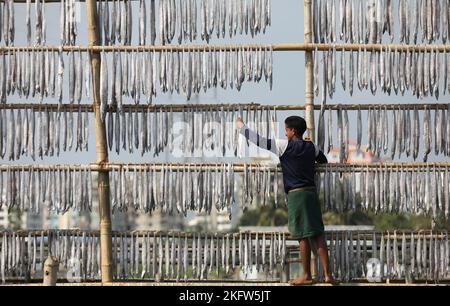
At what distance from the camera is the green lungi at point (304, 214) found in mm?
8227

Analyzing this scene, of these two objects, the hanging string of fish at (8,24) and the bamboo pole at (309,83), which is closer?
the bamboo pole at (309,83)

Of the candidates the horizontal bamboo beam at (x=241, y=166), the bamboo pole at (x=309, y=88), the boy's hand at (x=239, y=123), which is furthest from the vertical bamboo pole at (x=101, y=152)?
the bamboo pole at (x=309, y=88)

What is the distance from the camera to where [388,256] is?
876 cm

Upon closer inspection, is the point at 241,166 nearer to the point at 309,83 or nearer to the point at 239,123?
the point at 239,123

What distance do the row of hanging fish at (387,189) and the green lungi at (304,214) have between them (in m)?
0.44

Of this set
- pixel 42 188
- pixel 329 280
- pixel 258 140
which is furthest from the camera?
pixel 42 188

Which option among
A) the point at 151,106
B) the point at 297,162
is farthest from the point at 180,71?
the point at 297,162

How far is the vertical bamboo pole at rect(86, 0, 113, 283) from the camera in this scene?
28.8 ft

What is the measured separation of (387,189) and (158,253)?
2.19 m

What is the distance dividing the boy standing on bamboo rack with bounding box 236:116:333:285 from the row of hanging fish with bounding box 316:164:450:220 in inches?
15.7

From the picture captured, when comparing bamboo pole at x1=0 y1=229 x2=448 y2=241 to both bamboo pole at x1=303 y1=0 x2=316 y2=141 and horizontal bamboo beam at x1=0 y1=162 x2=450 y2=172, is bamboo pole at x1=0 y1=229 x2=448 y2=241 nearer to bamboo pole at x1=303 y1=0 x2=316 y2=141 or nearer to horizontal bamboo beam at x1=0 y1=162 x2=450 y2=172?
horizontal bamboo beam at x1=0 y1=162 x2=450 y2=172

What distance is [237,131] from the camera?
28.8 feet

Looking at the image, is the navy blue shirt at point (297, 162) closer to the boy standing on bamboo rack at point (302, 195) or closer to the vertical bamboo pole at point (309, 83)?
the boy standing on bamboo rack at point (302, 195)

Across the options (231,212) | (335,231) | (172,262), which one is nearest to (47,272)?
(172,262)
